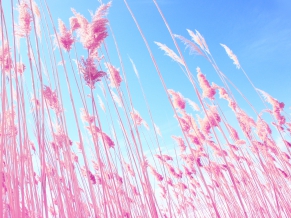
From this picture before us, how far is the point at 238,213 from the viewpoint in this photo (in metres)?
3.27

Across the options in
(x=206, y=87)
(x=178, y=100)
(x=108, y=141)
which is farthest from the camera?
(x=178, y=100)

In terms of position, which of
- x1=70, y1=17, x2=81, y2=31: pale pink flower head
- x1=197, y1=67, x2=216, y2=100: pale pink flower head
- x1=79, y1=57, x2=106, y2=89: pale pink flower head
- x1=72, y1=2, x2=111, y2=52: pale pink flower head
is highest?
x1=70, y1=17, x2=81, y2=31: pale pink flower head

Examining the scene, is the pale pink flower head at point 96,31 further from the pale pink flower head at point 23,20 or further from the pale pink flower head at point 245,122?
the pale pink flower head at point 245,122

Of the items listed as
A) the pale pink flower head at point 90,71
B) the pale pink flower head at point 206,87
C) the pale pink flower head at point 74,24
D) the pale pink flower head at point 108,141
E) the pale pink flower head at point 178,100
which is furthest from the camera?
the pale pink flower head at point 178,100

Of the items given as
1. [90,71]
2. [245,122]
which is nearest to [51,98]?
[90,71]

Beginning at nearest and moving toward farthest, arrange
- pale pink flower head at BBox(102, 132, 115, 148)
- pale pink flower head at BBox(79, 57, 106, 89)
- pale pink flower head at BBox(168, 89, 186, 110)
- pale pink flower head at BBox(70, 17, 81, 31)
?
pale pink flower head at BBox(79, 57, 106, 89), pale pink flower head at BBox(70, 17, 81, 31), pale pink flower head at BBox(102, 132, 115, 148), pale pink flower head at BBox(168, 89, 186, 110)

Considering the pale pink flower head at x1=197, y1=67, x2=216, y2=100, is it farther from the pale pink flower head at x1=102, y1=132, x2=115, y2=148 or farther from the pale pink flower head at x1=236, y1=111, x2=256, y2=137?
the pale pink flower head at x1=102, y1=132, x2=115, y2=148

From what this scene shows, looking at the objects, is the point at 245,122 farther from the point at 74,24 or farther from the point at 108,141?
the point at 74,24

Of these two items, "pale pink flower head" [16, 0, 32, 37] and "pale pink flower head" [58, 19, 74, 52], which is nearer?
"pale pink flower head" [16, 0, 32, 37]

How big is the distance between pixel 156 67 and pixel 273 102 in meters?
2.81

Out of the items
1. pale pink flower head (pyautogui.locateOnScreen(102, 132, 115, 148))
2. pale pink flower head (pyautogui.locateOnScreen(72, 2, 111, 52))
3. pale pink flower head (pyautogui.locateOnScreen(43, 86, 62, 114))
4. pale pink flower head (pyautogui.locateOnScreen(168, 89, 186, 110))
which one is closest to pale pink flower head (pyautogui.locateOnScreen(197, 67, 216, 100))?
pale pink flower head (pyautogui.locateOnScreen(168, 89, 186, 110))

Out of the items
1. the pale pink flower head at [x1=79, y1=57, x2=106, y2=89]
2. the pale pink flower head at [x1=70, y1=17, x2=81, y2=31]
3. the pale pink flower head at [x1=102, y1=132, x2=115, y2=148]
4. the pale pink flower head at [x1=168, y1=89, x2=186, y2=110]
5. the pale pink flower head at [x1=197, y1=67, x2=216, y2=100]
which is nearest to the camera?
the pale pink flower head at [x1=79, y1=57, x2=106, y2=89]

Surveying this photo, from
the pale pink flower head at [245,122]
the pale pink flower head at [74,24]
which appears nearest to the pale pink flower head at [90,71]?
the pale pink flower head at [74,24]

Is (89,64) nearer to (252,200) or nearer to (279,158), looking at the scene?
(252,200)
